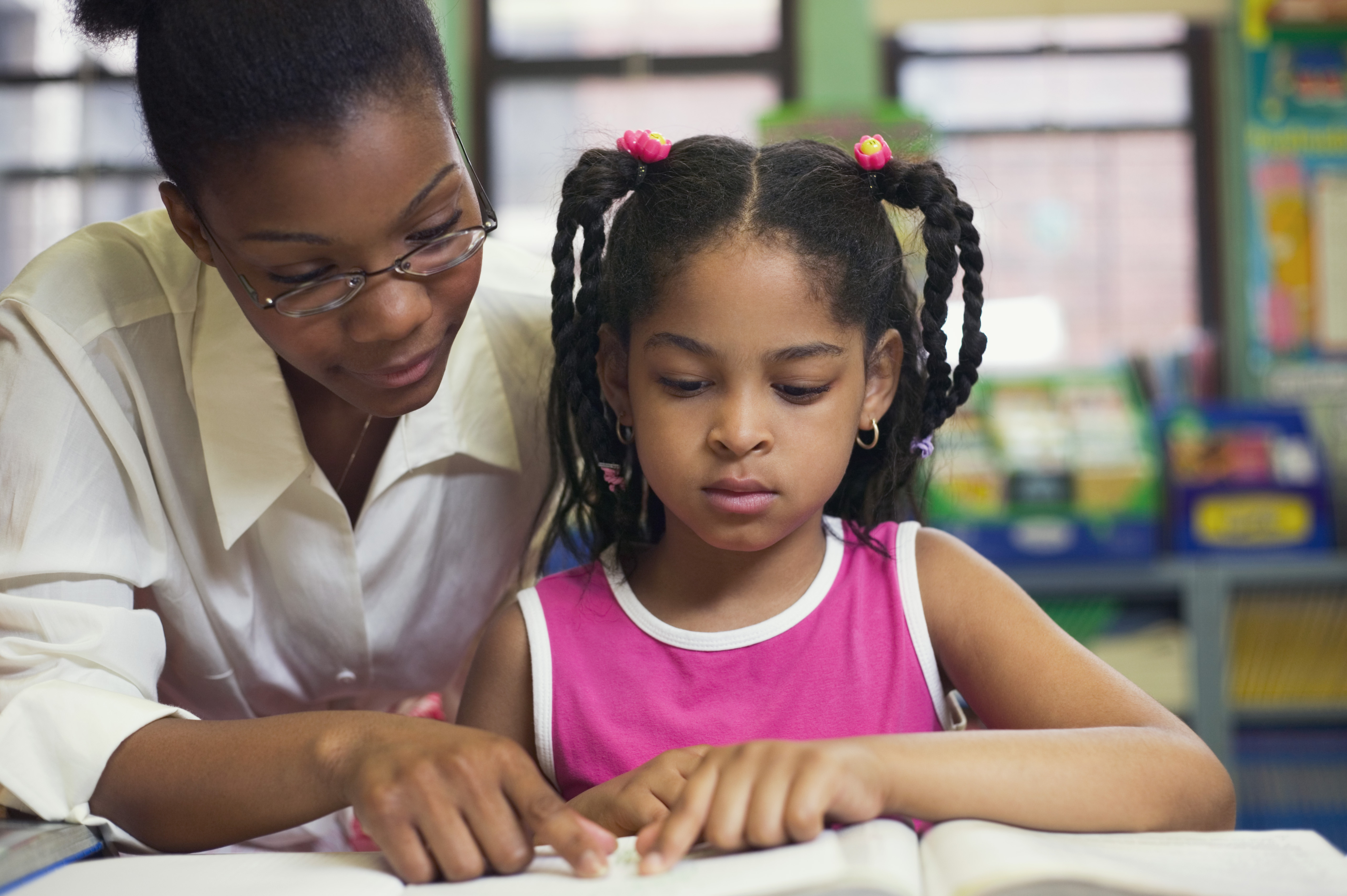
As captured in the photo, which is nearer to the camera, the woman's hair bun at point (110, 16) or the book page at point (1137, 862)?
the book page at point (1137, 862)

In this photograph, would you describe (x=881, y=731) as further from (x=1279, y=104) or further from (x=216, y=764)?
(x=1279, y=104)

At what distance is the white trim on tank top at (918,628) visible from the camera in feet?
3.27

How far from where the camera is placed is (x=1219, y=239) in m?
3.35

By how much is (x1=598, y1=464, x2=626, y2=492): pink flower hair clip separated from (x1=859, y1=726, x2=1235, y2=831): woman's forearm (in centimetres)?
42

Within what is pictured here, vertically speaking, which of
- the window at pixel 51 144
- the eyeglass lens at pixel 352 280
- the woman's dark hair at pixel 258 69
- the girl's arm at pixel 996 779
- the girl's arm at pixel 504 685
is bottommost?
the girl's arm at pixel 504 685

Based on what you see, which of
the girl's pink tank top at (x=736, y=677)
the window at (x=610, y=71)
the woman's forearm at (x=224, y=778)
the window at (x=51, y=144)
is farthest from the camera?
the window at (x=51, y=144)

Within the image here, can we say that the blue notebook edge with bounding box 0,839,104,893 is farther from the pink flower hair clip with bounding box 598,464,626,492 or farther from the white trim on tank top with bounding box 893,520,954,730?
the white trim on tank top with bounding box 893,520,954,730

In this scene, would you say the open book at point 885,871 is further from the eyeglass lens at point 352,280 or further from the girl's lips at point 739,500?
the eyeglass lens at point 352,280

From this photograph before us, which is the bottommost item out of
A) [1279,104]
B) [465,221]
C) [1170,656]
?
[1170,656]

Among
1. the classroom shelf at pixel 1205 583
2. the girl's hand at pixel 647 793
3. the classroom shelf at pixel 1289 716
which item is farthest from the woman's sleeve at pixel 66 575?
the classroom shelf at pixel 1289 716

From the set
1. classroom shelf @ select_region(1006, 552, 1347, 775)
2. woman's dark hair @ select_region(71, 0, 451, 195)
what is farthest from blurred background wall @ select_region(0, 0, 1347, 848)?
woman's dark hair @ select_region(71, 0, 451, 195)

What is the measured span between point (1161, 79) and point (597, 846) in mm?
3378

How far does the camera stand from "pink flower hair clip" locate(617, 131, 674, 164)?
3.44ft

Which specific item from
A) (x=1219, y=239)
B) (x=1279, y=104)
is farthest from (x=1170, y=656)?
(x=1279, y=104)
